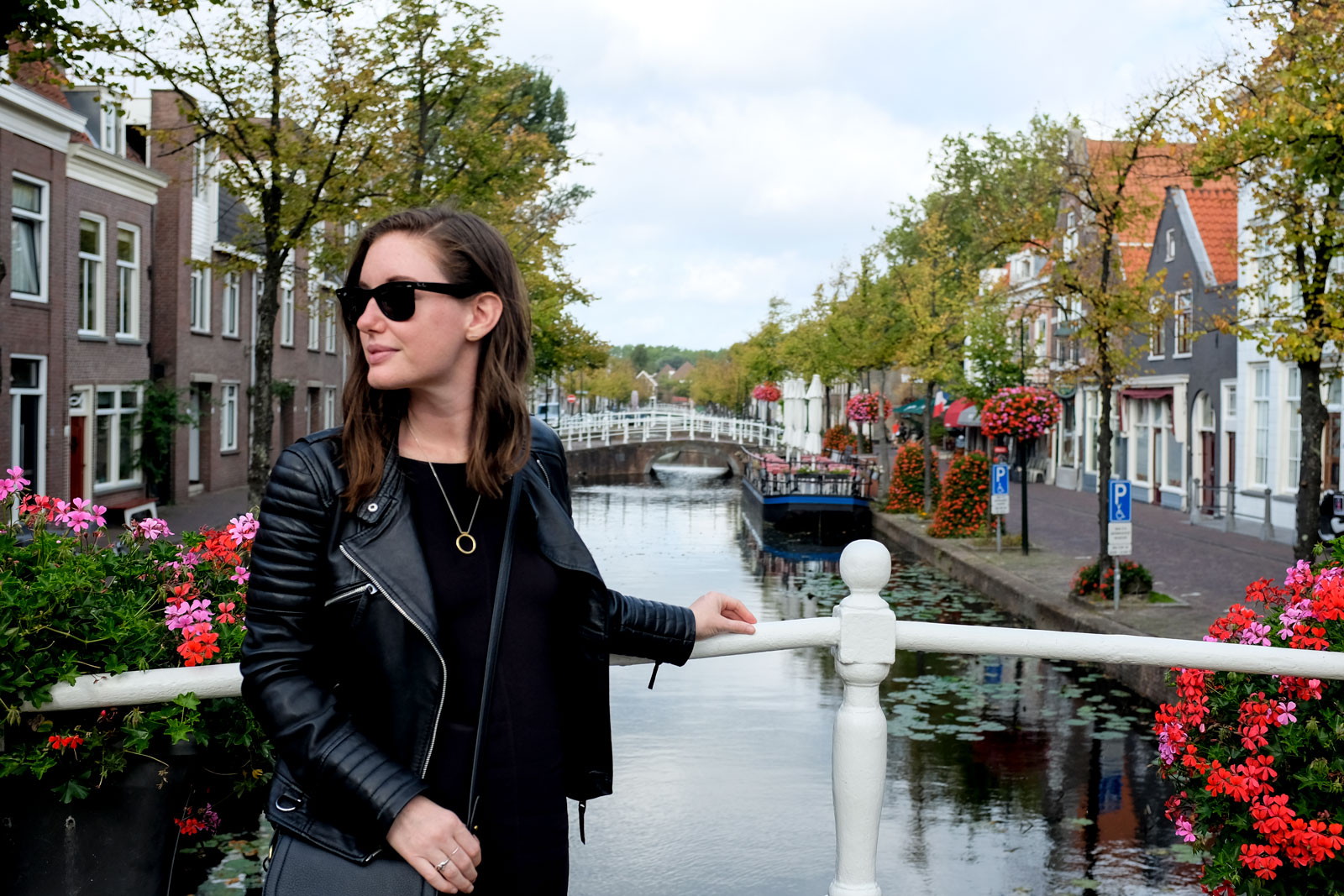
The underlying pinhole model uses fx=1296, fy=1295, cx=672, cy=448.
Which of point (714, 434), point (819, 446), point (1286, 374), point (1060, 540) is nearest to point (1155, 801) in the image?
point (1060, 540)

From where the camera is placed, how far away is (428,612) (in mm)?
1781

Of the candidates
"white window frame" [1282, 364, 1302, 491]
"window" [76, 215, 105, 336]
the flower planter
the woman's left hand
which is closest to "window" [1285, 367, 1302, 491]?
"white window frame" [1282, 364, 1302, 491]

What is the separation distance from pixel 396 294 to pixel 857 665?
3.80ft

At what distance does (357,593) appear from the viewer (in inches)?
70.4

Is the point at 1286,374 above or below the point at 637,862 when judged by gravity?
above

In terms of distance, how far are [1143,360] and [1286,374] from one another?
940cm

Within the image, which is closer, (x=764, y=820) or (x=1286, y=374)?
(x=764, y=820)

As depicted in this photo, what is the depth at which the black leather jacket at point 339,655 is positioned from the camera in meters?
1.75

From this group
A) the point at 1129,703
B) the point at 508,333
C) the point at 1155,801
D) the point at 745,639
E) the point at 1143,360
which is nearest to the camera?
the point at 508,333

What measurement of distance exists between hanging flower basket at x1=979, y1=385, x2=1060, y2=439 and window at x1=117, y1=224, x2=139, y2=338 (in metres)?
15.0

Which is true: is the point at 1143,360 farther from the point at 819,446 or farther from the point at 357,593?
the point at 357,593

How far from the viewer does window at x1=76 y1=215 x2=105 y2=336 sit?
70.3 feet

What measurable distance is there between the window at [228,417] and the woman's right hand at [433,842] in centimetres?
2775

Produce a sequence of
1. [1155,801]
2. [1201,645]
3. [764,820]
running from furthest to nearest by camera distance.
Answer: [1155,801]
[764,820]
[1201,645]
